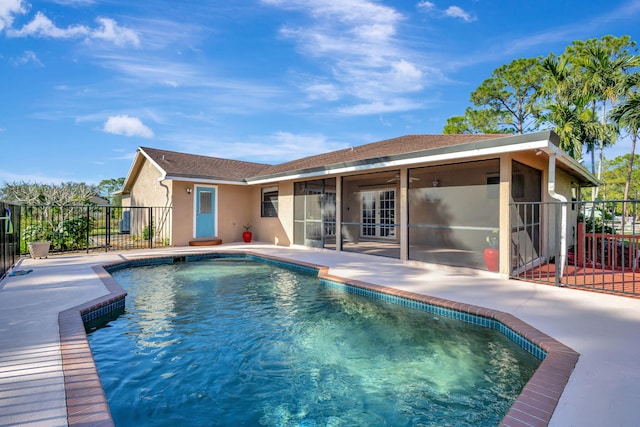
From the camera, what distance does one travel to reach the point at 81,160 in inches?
1125

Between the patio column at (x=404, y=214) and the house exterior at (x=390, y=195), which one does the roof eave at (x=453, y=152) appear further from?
the patio column at (x=404, y=214)

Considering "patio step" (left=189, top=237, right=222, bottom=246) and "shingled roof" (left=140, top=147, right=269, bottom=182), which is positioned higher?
"shingled roof" (left=140, top=147, right=269, bottom=182)

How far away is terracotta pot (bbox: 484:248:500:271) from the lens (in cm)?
654

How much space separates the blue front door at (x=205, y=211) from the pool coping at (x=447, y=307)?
295 inches

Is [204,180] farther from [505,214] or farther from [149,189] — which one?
[505,214]

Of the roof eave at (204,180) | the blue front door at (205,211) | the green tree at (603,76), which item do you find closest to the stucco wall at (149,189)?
the roof eave at (204,180)

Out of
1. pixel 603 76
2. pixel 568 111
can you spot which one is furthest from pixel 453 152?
pixel 603 76

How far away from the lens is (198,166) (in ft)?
42.9

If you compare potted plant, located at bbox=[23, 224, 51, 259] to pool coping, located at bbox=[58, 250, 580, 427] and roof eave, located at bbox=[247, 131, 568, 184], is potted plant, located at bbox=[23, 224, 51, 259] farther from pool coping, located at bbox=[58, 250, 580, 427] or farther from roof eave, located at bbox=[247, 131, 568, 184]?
roof eave, located at bbox=[247, 131, 568, 184]

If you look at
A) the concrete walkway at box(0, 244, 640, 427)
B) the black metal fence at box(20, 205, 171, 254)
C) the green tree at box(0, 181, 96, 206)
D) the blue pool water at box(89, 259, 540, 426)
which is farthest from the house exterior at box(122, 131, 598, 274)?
the blue pool water at box(89, 259, 540, 426)

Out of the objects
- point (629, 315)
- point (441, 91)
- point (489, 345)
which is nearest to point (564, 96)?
point (441, 91)

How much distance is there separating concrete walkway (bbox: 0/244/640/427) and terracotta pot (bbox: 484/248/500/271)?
32 cm

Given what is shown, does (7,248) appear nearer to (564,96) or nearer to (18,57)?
(18,57)

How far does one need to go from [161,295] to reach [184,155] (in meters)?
9.96
